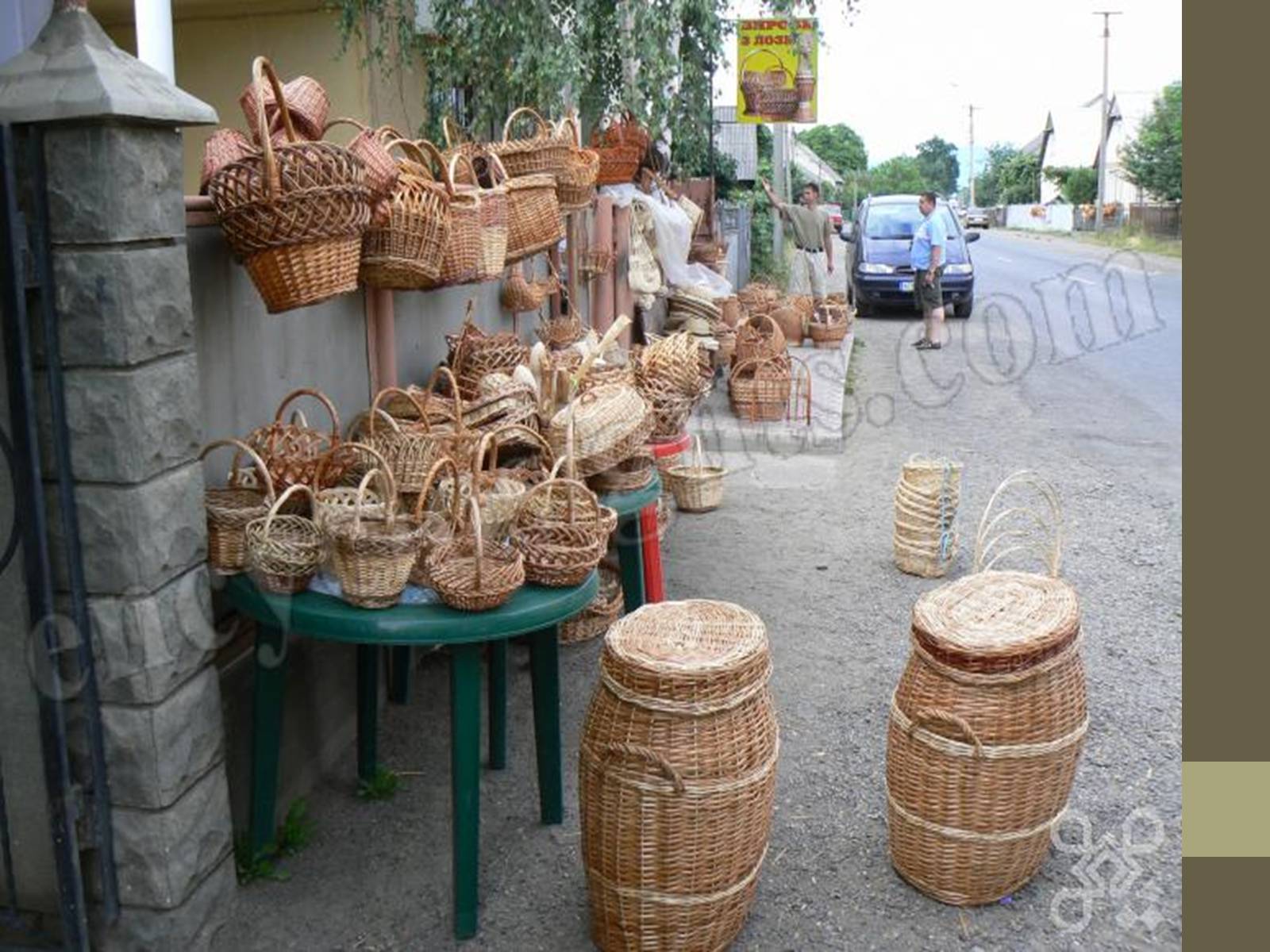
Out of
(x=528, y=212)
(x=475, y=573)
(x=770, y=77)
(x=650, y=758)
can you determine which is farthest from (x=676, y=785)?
(x=770, y=77)

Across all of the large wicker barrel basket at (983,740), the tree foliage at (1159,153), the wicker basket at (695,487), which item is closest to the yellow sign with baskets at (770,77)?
the wicker basket at (695,487)

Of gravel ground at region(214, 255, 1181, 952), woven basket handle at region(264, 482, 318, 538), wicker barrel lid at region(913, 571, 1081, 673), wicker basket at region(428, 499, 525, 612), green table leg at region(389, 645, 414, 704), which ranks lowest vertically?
gravel ground at region(214, 255, 1181, 952)

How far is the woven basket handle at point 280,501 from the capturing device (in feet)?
9.96

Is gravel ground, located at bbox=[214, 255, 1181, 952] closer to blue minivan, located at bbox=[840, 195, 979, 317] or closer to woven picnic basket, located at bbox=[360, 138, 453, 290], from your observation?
woven picnic basket, located at bbox=[360, 138, 453, 290]

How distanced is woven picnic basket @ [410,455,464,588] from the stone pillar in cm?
56

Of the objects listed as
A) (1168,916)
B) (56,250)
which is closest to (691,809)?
(1168,916)

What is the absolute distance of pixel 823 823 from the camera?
3.80 m

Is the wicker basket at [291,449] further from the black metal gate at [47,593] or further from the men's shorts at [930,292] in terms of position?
the men's shorts at [930,292]

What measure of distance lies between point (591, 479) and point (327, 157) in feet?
5.00

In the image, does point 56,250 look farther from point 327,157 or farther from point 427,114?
point 427,114

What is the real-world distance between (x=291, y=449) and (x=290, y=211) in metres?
0.70

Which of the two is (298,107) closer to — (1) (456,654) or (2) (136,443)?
(2) (136,443)

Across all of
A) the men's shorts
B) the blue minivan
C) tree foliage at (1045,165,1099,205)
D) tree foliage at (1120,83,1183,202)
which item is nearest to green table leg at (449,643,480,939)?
the men's shorts

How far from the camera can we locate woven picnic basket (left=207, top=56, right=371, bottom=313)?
3117 millimetres
